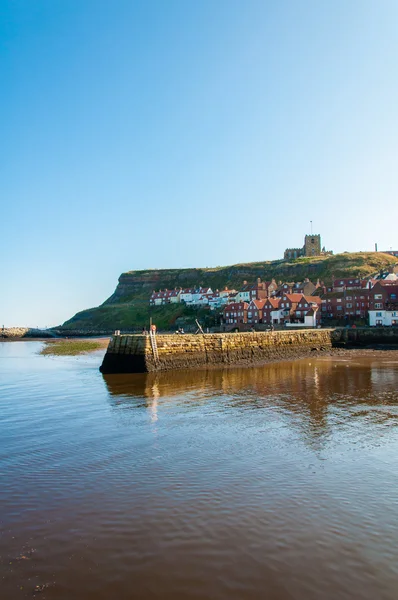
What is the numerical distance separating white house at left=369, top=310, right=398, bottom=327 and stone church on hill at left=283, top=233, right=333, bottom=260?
10954 centimetres

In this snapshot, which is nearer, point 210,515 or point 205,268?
point 210,515

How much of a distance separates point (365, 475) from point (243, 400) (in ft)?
38.6

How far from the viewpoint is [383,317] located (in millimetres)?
77750

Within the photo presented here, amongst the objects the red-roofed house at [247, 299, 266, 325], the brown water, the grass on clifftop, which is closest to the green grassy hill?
the red-roofed house at [247, 299, 266, 325]

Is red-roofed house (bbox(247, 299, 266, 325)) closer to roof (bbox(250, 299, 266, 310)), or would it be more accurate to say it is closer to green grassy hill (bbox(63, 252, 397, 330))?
roof (bbox(250, 299, 266, 310))

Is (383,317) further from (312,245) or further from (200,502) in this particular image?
(312,245)

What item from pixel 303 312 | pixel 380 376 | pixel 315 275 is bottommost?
pixel 380 376

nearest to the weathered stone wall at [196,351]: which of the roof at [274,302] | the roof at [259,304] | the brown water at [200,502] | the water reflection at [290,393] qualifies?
the water reflection at [290,393]

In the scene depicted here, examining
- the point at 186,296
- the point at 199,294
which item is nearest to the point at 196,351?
the point at 199,294

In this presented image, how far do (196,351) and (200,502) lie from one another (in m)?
30.6

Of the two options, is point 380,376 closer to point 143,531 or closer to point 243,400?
point 243,400

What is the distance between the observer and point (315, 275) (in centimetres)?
14738

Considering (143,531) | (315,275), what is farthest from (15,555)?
(315,275)

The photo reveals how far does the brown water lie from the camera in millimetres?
6762
